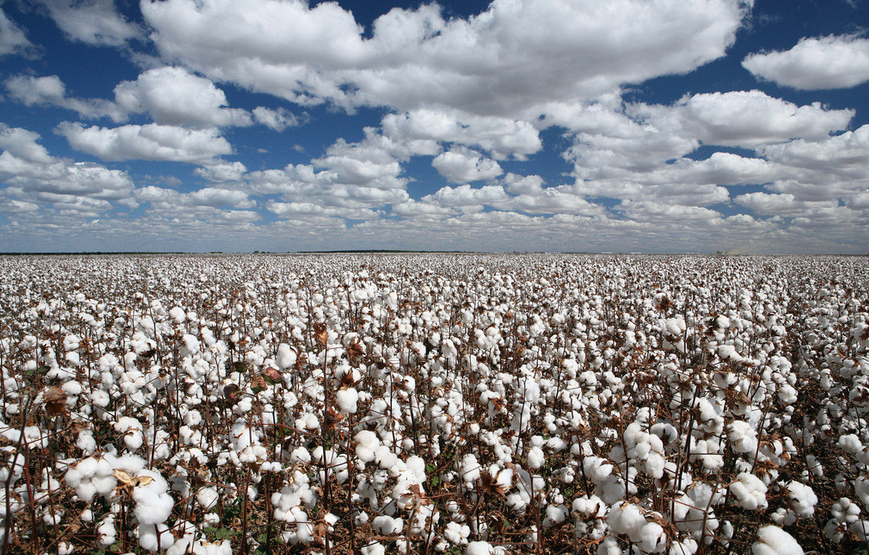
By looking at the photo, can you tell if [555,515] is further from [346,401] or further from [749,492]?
[346,401]

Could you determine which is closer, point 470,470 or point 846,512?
point 470,470

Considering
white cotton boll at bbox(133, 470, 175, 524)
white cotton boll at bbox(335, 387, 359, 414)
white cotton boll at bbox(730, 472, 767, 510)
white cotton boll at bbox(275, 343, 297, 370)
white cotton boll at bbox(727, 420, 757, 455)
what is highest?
white cotton boll at bbox(275, 343, 297, 370)

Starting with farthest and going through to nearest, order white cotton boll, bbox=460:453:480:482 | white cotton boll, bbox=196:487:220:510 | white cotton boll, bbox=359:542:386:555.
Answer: white cotton boll, bbox=460:453:480:482 → white cotton boll, bbox=196:487:220:510 → white cotton boll, bbox=359:542:386:555

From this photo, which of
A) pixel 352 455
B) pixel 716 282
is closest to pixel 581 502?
pixel 352 455

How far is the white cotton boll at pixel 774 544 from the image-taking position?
6.02ft

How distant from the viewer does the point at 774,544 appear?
1875mm

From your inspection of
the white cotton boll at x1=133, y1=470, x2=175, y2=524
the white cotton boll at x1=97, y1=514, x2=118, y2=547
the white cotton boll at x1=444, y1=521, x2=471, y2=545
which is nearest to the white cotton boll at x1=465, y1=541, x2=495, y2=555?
the white cotton boll at x1=444, y1=521, x2=471, y2=545

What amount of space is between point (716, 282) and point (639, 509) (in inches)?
725

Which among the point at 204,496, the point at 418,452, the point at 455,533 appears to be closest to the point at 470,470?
the point at 455,533

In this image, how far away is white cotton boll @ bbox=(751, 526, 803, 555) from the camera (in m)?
1.83

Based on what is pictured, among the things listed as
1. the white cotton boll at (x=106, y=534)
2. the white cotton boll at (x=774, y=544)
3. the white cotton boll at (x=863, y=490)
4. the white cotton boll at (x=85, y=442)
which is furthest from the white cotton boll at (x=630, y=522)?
the white cotton boll at (x=85, y=442)

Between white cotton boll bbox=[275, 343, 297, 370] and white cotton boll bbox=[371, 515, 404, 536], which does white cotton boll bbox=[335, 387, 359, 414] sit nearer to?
white cotton boll bbox=[275, 343, 297, 370]

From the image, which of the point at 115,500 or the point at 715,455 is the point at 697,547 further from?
the point at 115,500

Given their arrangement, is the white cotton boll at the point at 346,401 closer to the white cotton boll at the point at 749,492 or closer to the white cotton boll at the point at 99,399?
the white cotton boll at the point at 749,492
